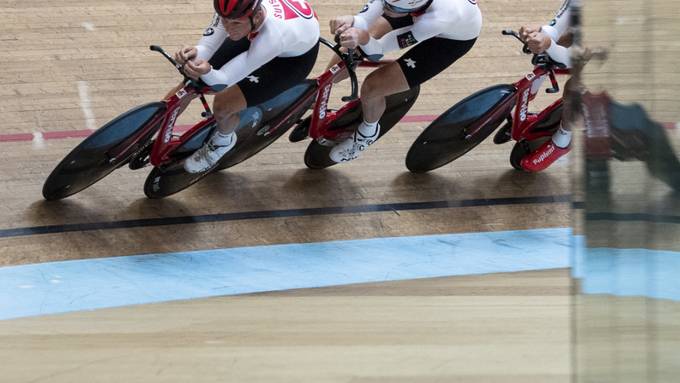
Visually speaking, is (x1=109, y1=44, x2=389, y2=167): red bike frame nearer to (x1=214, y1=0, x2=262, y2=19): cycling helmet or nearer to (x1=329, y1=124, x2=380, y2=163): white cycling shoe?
(x1=329, y1=124, x2=380, y2=163): white cycling shoe

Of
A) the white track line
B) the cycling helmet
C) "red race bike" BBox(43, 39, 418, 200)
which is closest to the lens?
the cycling helmet

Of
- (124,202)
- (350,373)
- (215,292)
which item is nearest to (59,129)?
(124,202)

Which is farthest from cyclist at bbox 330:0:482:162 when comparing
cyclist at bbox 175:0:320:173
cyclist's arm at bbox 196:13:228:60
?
cyclist's arm at bbox 196:13:228:60

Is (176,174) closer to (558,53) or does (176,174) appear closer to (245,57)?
(245,57)

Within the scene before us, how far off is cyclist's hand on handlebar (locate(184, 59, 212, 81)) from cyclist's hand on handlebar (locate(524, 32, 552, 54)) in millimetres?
1470

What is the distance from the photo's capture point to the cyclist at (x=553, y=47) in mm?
5047

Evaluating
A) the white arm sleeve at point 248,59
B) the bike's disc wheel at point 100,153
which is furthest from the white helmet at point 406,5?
the bike's disc wheel at point 100,153

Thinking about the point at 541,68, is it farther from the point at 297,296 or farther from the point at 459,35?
the point at 297,296

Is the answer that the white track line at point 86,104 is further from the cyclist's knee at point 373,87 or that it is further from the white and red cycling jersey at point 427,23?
the white and red cycling jersey at point 427,23

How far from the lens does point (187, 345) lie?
10.8 feet

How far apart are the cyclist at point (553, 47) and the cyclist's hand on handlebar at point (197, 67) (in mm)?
1438

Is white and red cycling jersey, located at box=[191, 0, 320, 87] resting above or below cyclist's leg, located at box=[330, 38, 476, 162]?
above

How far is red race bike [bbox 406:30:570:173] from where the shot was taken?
541 cm

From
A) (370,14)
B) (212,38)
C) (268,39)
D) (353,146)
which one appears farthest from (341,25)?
(353,146)
